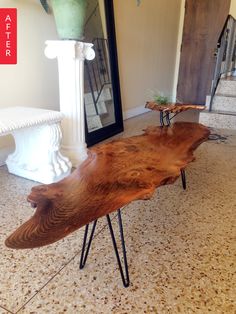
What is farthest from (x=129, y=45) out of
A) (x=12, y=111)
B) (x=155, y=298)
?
(x=155, y=298)

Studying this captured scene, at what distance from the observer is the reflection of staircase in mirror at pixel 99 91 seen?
3.18 meters

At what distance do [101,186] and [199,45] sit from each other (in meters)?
5.29

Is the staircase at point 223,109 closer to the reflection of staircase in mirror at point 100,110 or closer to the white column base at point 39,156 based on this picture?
the reflection of staircase in mirror at point 100,110

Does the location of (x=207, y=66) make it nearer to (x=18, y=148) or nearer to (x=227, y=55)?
(x=227, y=55)

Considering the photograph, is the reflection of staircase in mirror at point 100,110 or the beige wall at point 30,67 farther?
the reflection of staircase in mirror at point 100,110

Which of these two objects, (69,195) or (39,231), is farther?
(69,195)

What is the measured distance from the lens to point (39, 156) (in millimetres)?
2195

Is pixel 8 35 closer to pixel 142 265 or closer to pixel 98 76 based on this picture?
pixel 98 76

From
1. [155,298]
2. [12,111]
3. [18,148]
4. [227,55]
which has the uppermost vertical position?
[227,55]

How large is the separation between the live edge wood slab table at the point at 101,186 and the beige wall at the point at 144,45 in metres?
2.63

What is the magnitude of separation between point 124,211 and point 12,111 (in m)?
1.14

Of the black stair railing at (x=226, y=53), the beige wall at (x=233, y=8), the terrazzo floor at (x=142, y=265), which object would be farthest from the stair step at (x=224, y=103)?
the terrazzo floor at (x=142, y=265)

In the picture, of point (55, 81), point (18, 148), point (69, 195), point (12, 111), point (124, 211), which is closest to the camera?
point (69, 195)

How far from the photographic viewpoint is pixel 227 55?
4668mm
